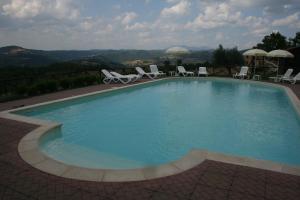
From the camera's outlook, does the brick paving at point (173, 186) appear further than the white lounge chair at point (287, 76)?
No

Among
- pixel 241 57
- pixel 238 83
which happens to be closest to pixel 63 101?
pixel 238 83

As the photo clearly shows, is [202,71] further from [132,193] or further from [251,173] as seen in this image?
[132,193]

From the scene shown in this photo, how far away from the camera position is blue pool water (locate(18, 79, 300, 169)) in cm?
526

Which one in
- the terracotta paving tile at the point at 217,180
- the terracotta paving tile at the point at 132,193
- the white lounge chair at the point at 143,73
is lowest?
the terracotta paving tile at the point at 132,193

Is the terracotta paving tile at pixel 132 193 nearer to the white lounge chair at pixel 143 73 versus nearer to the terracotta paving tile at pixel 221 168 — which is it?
the terracotta paving tile at pixel 221 168

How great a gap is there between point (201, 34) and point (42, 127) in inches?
730

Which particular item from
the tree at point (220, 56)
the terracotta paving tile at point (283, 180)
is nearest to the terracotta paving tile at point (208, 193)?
the terracotta paving tile at point (283, 180)

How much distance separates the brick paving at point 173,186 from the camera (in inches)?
118

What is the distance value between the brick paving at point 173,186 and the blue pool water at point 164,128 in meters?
1.26

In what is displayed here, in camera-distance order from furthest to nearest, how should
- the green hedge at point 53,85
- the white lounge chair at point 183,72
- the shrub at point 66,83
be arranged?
the white lounge chair at point 183,72, the shrub at point 66,83, the green hedge at point 53,85

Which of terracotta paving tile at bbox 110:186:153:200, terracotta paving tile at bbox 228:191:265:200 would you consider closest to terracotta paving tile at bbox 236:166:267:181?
terracotta paving tile at bbox 228:191:265:200

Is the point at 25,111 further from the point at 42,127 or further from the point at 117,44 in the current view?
the point at 117,44

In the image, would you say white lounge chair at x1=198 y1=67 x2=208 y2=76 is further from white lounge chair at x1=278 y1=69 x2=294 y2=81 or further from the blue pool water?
the blue pool water

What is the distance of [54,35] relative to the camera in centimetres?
1869
